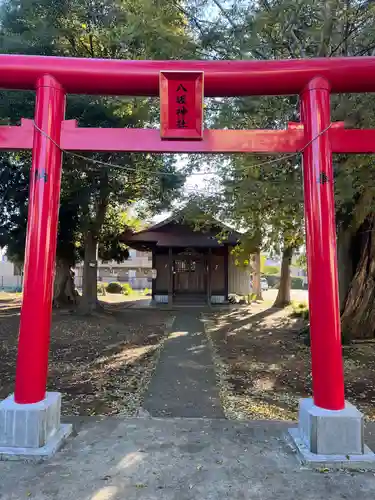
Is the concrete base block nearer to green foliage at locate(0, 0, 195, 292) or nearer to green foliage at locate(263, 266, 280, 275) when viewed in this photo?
green foliage at locate(0, 0, 195, 292)

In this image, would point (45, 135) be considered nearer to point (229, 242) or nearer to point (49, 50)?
point (49, 50)

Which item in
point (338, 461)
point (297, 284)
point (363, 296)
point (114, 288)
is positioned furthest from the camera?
point (297, 284)

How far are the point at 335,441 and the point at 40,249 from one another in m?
3.31

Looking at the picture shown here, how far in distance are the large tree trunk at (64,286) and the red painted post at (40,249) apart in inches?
600

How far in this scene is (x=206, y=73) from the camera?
156 inches

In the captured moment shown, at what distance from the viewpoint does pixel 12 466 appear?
10.5ft

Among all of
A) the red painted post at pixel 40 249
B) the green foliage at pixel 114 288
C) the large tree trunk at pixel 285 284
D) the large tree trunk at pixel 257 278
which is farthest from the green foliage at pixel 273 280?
the red painted post at pixel 40 249

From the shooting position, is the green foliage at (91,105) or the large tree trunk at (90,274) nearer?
the green foliage at (91,105)

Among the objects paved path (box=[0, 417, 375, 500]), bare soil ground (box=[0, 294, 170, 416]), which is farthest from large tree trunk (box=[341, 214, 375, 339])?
paved path (box=[0, 417, 375, 500])

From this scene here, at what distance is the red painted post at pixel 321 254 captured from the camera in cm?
360

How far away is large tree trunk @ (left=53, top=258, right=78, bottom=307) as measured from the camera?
1847cm

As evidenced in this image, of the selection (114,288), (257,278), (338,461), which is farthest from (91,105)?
(114,288)

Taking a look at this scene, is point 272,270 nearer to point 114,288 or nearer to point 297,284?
point 297,284

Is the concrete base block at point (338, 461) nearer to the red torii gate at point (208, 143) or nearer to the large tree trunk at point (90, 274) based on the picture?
→ the red torii gate at point (208, 143)
